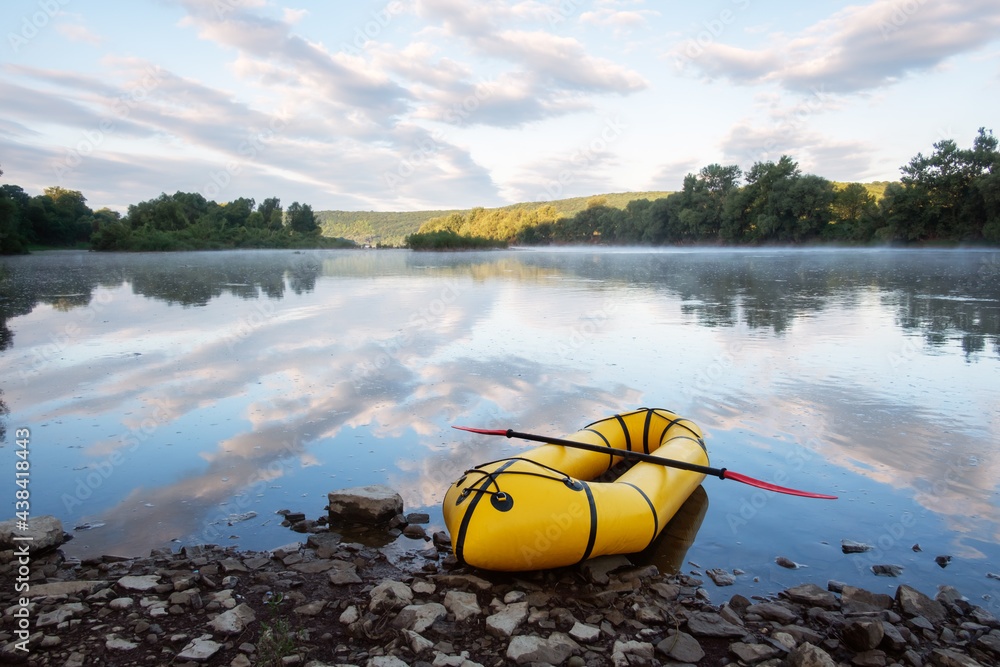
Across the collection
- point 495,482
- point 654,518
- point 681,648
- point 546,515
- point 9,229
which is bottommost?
point 681,648

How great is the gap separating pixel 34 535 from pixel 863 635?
4.99 meters

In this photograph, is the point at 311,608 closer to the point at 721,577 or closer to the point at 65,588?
the point at 65,588

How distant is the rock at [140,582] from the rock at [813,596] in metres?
3.76

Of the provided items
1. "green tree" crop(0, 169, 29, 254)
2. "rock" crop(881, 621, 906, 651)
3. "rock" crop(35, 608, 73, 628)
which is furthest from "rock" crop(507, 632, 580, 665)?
"green tree" crop(0, 169, 29, 254)

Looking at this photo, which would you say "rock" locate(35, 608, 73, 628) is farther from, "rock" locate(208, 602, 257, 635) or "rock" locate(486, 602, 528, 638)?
"rock" locate(486, 602, 528, 638)

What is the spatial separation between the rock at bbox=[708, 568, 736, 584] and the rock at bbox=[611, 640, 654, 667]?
2.88 feet

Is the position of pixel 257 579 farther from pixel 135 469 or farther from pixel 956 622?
→ pixel 956 622

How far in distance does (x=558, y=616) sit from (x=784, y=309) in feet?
45.1

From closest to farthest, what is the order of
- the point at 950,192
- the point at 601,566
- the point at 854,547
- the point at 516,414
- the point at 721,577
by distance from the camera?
the point at 721,577
the point at 601,566
the point at 854,547
the point at 516,414
the point at 950,192

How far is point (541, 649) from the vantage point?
3.03 m

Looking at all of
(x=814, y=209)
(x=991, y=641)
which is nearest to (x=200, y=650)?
(x=991, y=641)

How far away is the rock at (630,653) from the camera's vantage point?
297cm

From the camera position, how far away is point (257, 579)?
11.8ft

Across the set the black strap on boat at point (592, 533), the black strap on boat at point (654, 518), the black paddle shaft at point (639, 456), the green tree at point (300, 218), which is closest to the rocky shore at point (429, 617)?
the black strap on boat at point (592, 533)
